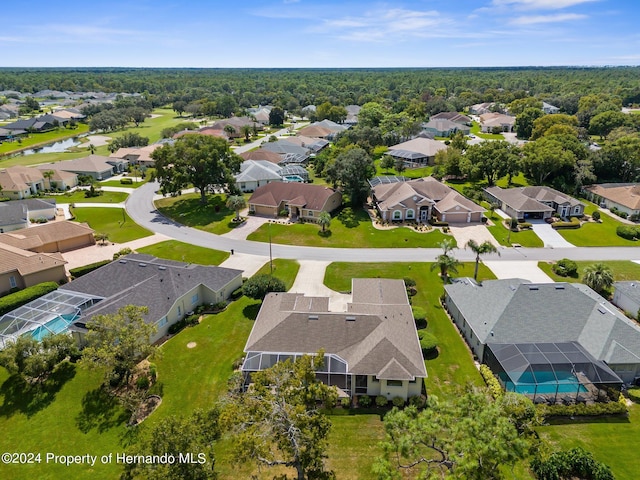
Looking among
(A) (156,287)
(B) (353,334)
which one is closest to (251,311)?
(A) (156,287)

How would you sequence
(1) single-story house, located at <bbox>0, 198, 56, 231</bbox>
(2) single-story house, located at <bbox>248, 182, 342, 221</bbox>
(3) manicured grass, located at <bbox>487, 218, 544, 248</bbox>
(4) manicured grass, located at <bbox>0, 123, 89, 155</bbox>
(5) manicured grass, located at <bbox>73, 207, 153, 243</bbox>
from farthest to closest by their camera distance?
(4) manicured grass, located at <bbox>0, 123, 89, 155</bbox>
(2) single-story house, located at <bbox>248, 182, 342, 221</bbox>
(5) manicured grass, located at <bbox>73, 207, 153, 243</bbox>
(1) single-story house, located at <bbox>0, 198, 56, 231</bbox>
(3) manicured grass, located at <bbox>487, 218, 544, 248</bbox>

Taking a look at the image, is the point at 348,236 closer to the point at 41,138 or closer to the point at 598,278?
the point at 598,278

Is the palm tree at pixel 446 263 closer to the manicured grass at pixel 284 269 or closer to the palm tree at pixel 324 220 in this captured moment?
the manicured grass at pixel 284 269

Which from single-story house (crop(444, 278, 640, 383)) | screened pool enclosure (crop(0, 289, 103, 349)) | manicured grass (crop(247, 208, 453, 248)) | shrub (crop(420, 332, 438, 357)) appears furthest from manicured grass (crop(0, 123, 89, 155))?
single-story house (crop(444, 278, 640, 383))

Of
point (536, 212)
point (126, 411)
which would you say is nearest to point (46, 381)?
point (126, 411)

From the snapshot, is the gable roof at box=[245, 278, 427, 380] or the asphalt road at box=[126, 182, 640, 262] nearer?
the gable roof at box=[245, 278, 427, 380]

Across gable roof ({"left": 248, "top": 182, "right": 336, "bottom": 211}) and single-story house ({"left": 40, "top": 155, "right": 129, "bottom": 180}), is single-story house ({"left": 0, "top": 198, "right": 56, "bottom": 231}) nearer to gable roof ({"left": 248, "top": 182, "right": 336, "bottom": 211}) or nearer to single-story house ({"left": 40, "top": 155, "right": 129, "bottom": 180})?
single-story house ({"left": 40, "top": 155, "right": 129, "bottom": 180})

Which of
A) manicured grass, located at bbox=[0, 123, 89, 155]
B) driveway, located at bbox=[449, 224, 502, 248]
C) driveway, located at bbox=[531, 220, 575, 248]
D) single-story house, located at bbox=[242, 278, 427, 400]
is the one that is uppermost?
single-story house, located at bbox=[242, 278, 427, 400]

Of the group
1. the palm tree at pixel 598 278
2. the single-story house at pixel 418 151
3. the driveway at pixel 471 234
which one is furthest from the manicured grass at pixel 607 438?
the single-story house at pixel 418 151
